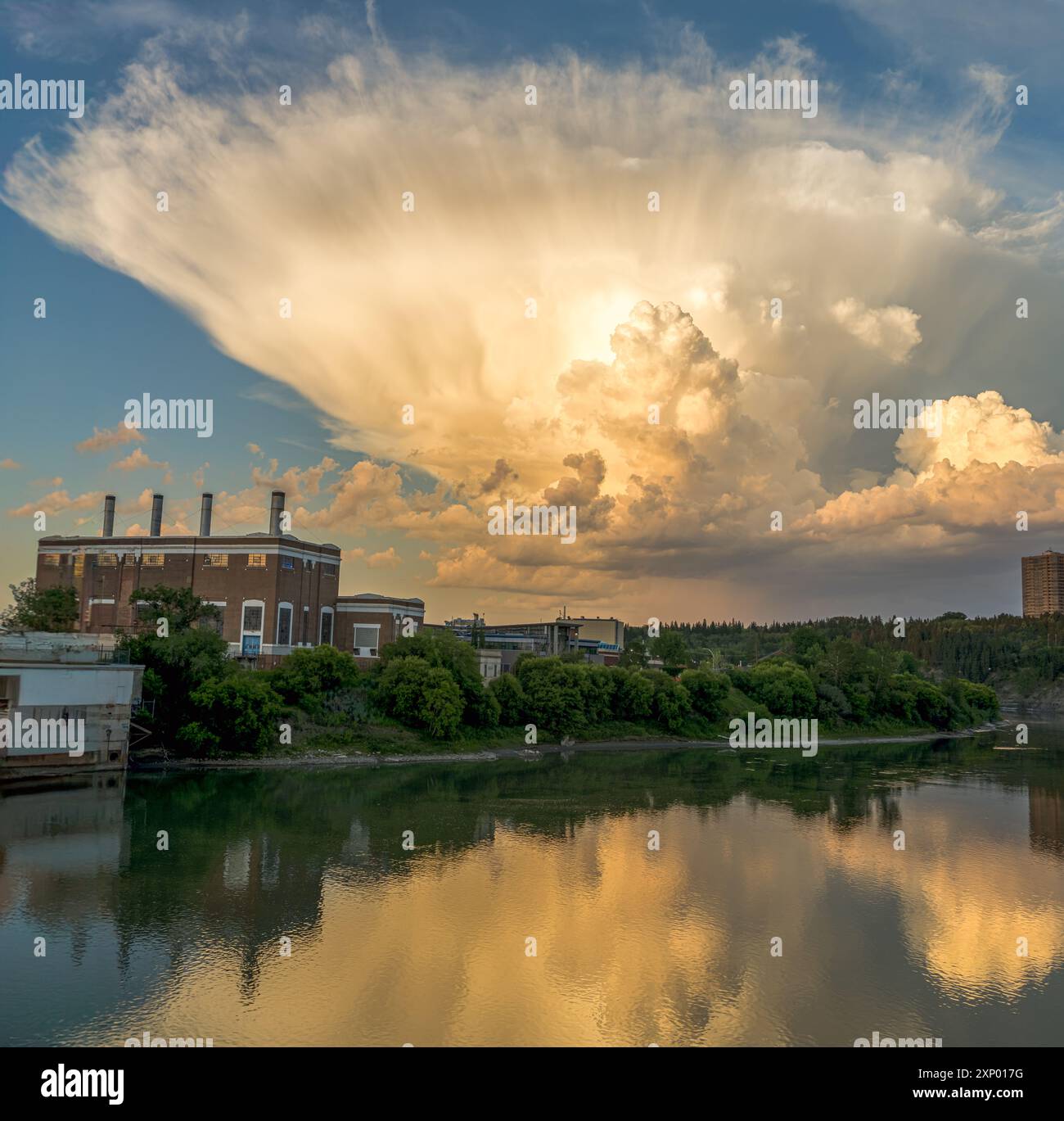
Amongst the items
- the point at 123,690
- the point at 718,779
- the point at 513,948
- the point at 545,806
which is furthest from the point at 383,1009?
the point at 718,779

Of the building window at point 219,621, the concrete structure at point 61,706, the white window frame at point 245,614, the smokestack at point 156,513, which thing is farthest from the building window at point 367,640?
the concrete structure at point 61,706

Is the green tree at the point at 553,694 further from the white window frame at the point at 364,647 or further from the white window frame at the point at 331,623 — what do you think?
the white window frame at the point at 331,623

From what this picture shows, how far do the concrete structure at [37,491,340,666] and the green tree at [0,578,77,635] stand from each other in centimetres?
337

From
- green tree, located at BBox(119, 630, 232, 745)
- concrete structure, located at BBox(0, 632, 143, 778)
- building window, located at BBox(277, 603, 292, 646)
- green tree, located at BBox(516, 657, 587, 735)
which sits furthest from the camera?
building window, located at BBox(277, 603, 292, 646)

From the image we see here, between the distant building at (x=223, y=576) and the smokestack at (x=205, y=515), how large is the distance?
7 centimetres

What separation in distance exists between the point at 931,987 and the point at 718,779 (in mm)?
35729

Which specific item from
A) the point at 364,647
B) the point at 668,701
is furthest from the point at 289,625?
the point at 668,701

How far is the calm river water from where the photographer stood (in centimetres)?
1820

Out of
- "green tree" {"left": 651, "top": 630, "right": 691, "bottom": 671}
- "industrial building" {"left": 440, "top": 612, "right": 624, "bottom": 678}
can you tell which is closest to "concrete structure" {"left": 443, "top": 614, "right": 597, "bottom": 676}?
"industrial building" {"left": 440, "top": 612, "right": 624, "bottom": 678}

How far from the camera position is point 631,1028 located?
17766mm

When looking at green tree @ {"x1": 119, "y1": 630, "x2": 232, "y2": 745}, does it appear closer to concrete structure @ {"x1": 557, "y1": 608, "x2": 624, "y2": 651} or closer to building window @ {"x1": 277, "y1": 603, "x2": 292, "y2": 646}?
building window @ {"x1": 277, "y1": 603, "x2": 292, "y2": 646}

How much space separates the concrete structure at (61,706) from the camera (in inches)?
1663

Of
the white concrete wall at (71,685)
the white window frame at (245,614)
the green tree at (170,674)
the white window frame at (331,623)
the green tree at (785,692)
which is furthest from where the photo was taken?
the green tree at (785,692)

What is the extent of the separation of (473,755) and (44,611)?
35.0 meters
